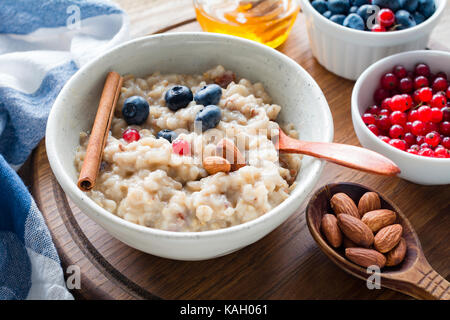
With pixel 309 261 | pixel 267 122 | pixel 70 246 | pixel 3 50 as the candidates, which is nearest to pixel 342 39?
pixel 267 122

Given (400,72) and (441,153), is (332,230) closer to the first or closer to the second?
(441,153)

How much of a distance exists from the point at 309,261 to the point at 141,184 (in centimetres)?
58

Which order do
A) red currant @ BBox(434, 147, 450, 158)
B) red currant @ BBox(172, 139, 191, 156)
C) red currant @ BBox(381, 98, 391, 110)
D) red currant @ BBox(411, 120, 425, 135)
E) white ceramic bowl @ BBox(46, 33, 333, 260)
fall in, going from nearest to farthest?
white ceramic bowl @ BBox(46, 33, 333, 260)
red currant @ BBox(172, 139, 191, 156)
red currant @ BBox(434, 147, 450, 158)
red currant @ BBox(411, 120, 425, 135)
red currant @ BBox(381, 98, 391, 110)

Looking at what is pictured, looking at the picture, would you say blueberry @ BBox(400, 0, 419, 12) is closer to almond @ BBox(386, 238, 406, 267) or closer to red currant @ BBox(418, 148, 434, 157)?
red currant @ BBox(418, 148, 434, 157)

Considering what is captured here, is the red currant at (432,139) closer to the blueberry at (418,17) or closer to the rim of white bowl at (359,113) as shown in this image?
the rim of white bowl at (359,113)

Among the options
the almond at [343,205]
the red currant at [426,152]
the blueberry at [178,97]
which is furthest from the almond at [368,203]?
the blueberry at [178,97]

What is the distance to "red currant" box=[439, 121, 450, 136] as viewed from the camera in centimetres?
180

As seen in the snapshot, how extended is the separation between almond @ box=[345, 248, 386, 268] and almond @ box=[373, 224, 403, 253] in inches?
1.2

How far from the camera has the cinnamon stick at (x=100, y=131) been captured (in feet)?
4.89

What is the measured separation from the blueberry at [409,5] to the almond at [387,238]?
1.03 m

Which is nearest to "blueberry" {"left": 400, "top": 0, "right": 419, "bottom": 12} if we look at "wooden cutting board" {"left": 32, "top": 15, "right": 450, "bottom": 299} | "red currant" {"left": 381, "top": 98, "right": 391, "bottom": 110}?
"red currant" {"left": 381, "top": 98, "right": 391, "bottom": 110}

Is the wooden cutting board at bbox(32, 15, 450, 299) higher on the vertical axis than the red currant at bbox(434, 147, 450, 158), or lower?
lower

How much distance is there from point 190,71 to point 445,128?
978 mm

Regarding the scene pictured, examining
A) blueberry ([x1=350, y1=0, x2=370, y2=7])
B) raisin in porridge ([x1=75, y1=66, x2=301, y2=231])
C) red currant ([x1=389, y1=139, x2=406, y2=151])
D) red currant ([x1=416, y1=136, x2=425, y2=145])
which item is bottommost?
red currant ([x1=416, y1=136, x2=425, y2=145])
